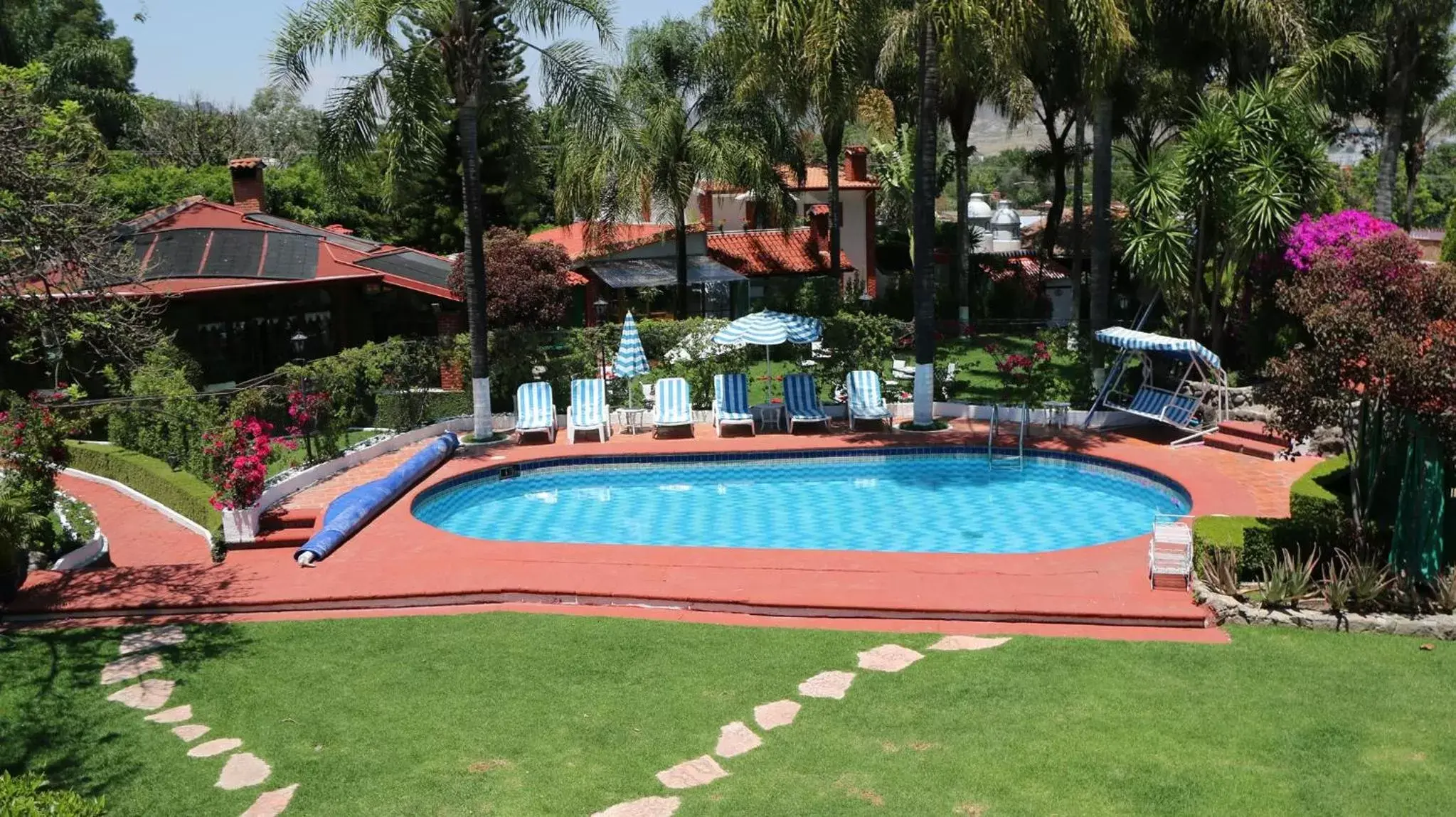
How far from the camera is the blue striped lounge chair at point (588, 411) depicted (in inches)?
821

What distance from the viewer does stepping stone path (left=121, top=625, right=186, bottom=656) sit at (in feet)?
35.7

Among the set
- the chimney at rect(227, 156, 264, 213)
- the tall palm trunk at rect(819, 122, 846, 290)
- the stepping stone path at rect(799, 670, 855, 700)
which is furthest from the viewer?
the chimney at rect(227, 156, 264, 213)

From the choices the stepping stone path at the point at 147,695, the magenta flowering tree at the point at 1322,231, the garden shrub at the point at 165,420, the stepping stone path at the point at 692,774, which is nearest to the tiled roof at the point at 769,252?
the magenta flowering tree at the point at 1322,231

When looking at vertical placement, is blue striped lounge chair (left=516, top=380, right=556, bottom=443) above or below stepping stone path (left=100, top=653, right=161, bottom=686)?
above

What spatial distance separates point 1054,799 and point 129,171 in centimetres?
4141

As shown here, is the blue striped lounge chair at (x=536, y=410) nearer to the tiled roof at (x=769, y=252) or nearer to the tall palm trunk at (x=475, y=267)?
the tall palm trunk at (x=475, y=267)

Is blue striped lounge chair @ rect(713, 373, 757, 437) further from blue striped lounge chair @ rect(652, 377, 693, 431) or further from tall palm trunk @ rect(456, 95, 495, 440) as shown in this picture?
tall palm trunk @ rect(456, 95, 495, 440)

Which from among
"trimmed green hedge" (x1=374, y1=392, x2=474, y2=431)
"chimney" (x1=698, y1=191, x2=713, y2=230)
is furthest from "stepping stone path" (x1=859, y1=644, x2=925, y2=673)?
"chimney" (x1=698, y1=191, x2=713, y2=230)

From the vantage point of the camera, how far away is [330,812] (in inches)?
296

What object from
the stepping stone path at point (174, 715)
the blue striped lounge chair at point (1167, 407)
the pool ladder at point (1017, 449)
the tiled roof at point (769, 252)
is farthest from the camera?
the tiled roof at point (769, 252)

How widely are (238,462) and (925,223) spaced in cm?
1187

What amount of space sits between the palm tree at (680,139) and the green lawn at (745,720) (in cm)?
1947

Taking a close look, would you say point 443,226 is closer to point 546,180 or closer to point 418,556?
point 546,180

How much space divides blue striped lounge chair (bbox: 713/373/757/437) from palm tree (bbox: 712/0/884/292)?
560 centimetres
